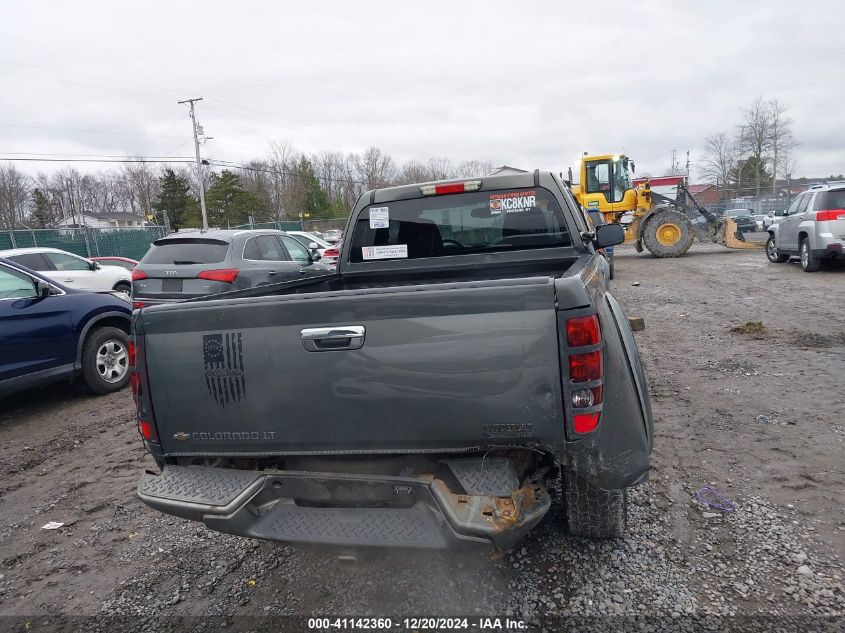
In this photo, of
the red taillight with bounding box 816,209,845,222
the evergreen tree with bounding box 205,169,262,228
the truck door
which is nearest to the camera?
the red taillight with bounding box 816,209,845,222

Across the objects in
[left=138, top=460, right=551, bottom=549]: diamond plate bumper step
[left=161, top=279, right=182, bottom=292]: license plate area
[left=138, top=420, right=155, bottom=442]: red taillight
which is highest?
[left=161, top=279, right=182, bottom=292]: license plate area

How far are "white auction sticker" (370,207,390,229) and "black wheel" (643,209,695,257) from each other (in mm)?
16224

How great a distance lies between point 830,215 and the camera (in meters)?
12.1

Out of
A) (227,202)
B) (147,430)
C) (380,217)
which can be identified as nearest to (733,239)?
(380,217)

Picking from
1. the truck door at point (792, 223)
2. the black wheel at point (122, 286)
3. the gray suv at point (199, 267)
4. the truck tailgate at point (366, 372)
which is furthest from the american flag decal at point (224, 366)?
the truck door at point (792, 223)

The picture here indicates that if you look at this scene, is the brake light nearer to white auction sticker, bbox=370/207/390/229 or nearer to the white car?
white auction sticker, bbox=370/207/390/229

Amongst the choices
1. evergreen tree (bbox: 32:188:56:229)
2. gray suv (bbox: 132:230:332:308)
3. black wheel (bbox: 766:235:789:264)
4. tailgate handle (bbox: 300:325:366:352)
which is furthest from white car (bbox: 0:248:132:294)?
evergreen tree (bbox: 32:188:56:229)

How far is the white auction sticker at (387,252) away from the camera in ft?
14.4

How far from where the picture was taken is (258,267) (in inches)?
354

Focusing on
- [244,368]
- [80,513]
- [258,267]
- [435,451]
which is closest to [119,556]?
[80,513]

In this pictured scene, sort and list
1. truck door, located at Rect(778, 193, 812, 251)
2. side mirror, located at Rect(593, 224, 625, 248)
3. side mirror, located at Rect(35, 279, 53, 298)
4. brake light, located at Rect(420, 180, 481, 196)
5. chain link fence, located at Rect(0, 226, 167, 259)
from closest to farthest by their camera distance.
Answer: brake light, located at Rect(420, 180, 481, 196)
side mirror, located at Rect(593, 224, 625, 248)
side mirror, located at Rect(35, 279, 53, 298)
truck door, located at Rect(778, 193, 812, 251)
chain link fence, located at Rect(0, 226, 167, 259)

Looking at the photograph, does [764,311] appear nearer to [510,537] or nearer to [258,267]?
[258,267]

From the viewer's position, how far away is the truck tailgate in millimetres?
2240

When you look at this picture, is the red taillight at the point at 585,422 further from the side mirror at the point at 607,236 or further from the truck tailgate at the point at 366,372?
the side mirror at the point at 607,236
